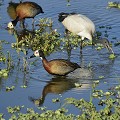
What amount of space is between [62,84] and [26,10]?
554 cm

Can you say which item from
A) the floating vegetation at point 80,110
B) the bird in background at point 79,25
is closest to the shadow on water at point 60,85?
the floating vegetation at point 80,110

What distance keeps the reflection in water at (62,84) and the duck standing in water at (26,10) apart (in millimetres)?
4609

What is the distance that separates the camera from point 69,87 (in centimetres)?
1254

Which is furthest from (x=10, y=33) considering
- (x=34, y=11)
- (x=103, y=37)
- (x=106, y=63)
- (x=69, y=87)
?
(x=69, y=87)

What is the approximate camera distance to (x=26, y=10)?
58.6 feet

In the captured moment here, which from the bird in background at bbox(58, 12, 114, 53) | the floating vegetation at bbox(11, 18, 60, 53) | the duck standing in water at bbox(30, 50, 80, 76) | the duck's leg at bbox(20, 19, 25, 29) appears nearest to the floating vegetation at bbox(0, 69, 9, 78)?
the duck standing in water at bbox(30, 50, 80, 76)

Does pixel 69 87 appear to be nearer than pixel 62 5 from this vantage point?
Yes

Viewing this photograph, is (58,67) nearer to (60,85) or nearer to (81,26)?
(60,85)

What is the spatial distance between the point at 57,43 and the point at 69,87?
321 cm

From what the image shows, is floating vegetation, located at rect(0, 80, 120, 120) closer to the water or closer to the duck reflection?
the water

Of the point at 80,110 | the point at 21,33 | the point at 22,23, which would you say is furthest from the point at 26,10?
the point at 80,110

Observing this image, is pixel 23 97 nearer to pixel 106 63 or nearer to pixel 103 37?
pixel 106 63

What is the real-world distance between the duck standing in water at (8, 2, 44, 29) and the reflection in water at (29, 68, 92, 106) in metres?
4.61

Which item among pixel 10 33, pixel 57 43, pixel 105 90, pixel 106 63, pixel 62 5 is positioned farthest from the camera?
pixel 62 5
